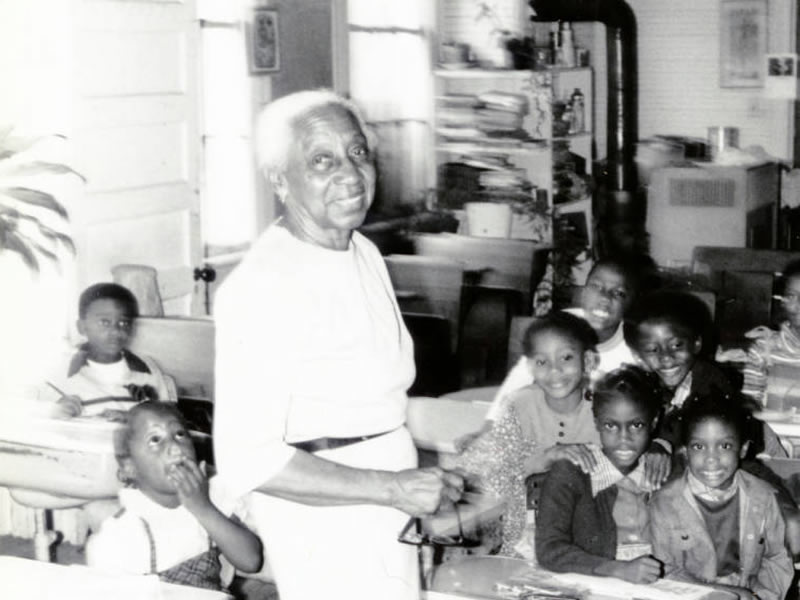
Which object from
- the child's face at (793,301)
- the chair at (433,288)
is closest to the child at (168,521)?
the child's face at (793,301)

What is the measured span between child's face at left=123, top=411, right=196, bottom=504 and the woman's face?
933mm

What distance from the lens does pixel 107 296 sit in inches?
148

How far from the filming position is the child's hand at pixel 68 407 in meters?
3.21

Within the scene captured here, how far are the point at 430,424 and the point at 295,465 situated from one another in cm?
169

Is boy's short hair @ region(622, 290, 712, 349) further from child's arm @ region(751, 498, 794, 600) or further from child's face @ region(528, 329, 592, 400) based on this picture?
child's arm @ region(751, 498, 794, 600)

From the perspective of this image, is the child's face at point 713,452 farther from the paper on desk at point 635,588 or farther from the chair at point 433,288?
the chair at point 433,288

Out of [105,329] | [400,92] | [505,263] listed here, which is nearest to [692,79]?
[400,92]

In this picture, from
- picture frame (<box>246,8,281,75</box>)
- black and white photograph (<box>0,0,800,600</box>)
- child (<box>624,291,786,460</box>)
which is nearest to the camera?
black and white photograph (<box>0,0,800,600</box>)

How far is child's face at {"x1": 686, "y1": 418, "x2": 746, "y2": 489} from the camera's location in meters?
2.55

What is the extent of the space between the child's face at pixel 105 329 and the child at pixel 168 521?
1.07 metres

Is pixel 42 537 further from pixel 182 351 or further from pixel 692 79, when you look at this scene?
pixel 692 79

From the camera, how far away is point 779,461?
288cm

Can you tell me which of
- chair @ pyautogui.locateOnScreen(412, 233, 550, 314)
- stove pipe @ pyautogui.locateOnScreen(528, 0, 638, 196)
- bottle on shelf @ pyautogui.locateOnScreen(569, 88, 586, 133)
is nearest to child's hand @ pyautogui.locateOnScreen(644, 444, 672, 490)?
chair @ pyautogui.locateOnScreen(412, 233, 550, 314)

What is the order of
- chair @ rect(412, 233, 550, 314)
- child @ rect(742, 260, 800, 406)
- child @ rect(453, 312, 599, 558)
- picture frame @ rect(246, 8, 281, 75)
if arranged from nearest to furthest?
child @ rect(453, 312, 599, 558)
child @ rect(742, 260, 800, 406)
picture frame @ rect(246, 8, 281, 75)
chair @ rect(412, 233, 550, 314)
